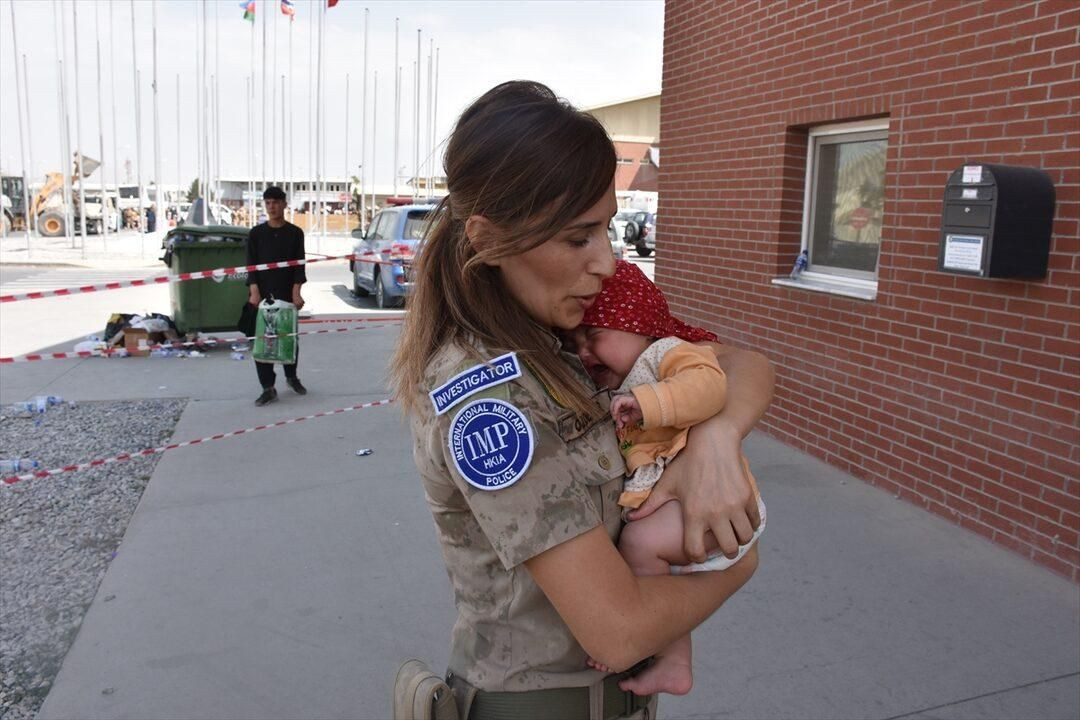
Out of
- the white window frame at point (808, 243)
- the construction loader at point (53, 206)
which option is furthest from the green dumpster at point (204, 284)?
the construction loader at point (53, 206)

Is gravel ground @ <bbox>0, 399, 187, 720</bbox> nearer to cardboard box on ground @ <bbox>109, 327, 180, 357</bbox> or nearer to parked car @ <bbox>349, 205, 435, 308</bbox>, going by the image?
cardboard box on ground @ <bbox>109, 327, 180, 357</bbox>

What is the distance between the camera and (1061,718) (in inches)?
114

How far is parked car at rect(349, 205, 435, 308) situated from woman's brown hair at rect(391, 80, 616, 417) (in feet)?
37.7

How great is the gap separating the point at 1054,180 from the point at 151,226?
156 ft

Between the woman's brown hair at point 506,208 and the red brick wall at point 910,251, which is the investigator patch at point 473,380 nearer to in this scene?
the woman's brown hair at point 506,208

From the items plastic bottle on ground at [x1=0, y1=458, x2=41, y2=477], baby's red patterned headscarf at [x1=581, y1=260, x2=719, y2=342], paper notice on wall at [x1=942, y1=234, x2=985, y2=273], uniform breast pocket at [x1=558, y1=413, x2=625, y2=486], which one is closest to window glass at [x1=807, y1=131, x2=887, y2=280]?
paper notice on wall at [x1=942, y1=234, x2=985, y2=273]

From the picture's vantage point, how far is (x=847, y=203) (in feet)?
18.6


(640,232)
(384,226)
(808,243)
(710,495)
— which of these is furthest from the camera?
(640,232)

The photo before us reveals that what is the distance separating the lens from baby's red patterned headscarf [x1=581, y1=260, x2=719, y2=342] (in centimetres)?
147

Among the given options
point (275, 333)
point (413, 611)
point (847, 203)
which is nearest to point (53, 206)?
point (275, 333)

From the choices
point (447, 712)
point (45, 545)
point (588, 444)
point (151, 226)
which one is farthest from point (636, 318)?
point (151, 226)

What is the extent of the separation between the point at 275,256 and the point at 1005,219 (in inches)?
237

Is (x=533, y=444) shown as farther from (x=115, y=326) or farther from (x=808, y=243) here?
(x=115, y=326)

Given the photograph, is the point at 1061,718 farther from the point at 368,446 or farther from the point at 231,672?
the point at 368,446
